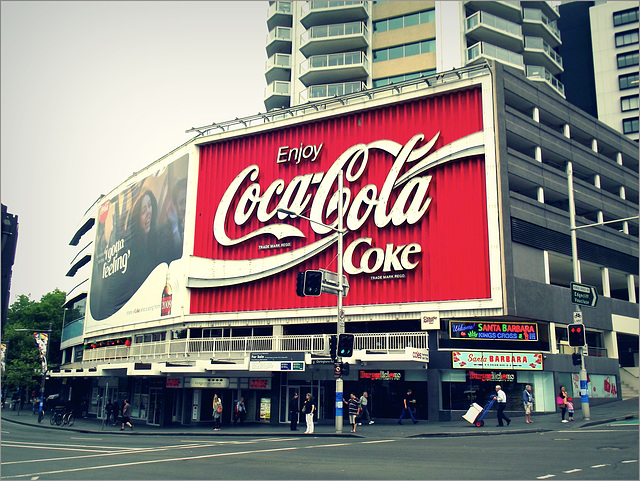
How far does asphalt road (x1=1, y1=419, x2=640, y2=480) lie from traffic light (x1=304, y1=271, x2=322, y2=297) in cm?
557

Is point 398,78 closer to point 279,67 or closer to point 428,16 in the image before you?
point 428,16

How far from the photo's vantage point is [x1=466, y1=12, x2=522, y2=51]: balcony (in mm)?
58219

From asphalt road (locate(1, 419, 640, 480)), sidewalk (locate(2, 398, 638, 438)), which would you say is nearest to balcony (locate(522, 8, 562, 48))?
sidewalk (locate(2, 398, 638, 438))

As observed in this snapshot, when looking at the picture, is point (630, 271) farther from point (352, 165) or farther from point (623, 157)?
point (352, 165)

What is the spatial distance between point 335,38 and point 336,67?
9.76 ft

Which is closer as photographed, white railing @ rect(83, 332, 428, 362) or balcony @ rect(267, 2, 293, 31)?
white railing @ rect(83, 332, 428, 362)

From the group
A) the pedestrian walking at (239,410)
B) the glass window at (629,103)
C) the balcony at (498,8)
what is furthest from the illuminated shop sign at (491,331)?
the glass window at (629,103)

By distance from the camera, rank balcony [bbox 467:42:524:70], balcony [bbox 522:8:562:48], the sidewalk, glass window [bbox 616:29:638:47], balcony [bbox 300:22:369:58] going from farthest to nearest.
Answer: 1. glass window [bbox 616:29:638:47]
2. balcony [bbox 522:8:562:48]
3. balcony [bbox 300:22:369:58]
4. balcony [bbox 467:42:524:70]
5. the sidewalk

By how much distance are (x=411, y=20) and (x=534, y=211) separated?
32.2 metres

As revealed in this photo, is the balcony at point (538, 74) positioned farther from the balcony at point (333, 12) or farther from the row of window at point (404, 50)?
the balcony at point (333, 12)

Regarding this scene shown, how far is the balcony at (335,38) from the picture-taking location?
60531 mm

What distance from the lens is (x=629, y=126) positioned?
250 feet

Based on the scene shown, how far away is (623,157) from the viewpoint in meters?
47.9

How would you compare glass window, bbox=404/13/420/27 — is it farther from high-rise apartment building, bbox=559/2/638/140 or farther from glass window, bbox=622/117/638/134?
glass window, bbox=622/117/638/134
